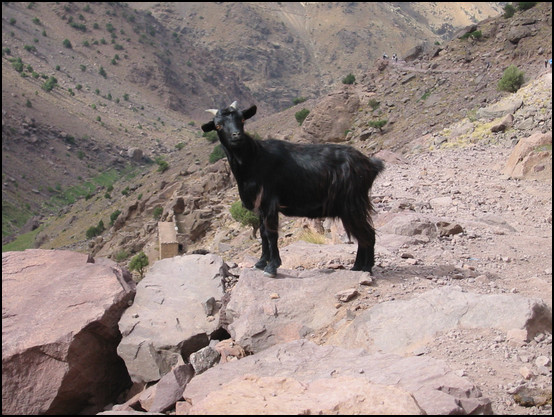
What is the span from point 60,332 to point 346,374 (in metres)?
3.65

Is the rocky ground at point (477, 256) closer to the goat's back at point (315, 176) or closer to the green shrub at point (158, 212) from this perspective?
the goat's back at point (315, 176)

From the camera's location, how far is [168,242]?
24.3m

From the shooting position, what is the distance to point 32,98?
222 ft

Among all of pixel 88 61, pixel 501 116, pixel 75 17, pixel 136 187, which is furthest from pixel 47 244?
pixel 75 17

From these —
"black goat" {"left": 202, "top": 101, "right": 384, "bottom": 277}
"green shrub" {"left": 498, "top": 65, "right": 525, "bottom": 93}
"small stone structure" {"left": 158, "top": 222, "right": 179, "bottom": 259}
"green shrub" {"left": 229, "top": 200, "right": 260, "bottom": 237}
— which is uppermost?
"green shrub" {"left": 498, "top": 65, "right": 525, "bottom": 93}

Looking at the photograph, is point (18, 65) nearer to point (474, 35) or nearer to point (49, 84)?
point (49, 84)

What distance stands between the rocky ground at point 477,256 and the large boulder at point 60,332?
8.36 ft

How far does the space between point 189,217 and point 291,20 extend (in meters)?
137

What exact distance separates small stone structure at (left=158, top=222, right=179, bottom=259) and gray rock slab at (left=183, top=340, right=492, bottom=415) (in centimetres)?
1941

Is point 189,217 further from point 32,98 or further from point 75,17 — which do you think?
point 75,17

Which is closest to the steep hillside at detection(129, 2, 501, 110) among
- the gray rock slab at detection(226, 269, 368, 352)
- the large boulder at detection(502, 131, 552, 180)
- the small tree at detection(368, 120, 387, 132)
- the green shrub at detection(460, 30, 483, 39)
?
the green shrub at detection(460, 30, 483, 39)

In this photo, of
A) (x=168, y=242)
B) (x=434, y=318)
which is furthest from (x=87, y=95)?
(x=434, y=318)

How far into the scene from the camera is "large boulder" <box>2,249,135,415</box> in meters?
5.86

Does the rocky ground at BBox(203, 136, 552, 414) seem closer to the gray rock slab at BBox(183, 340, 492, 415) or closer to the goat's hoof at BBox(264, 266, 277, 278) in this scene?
the gray rock slab at BBox(183, 340, 492, 415)
